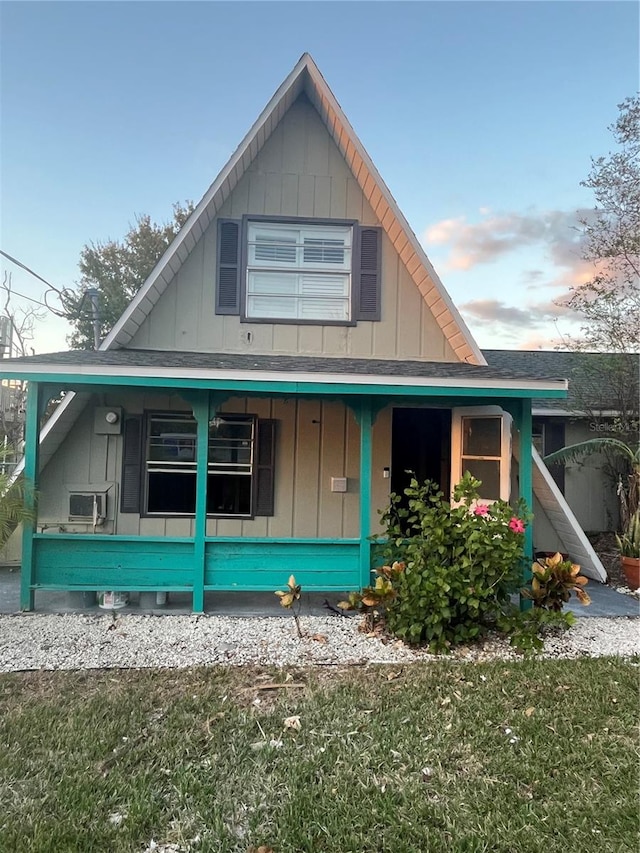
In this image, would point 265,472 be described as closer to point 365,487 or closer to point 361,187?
point 365,487

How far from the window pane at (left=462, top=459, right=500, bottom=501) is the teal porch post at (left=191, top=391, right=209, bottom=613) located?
3.05 meters

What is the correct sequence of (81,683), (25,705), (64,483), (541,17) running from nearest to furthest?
(25,705) → (81,683) → (64,483) → (541,17)

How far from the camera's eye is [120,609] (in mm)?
5453

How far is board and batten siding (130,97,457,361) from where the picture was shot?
654cm

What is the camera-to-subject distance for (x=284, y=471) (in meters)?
6.69

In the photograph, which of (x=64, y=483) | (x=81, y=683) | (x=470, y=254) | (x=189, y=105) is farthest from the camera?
(x=470, y=254)

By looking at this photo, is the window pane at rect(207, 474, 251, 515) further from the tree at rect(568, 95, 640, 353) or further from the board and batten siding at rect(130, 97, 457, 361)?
the tree at rect(568, 95, 640, 353)

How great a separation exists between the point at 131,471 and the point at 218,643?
2821 mm

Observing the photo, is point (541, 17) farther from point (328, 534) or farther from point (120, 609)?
point (120, 609)

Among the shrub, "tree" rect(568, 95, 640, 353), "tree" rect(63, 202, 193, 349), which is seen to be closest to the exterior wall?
"tree" rect(568, 95, 640, 353)

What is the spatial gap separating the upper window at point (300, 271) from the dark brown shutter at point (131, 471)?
231 centimetres

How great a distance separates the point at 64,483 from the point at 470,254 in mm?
9931

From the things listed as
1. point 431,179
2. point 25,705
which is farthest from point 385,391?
point 431,179

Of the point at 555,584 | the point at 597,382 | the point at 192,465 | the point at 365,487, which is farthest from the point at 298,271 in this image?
the point at 597,382
